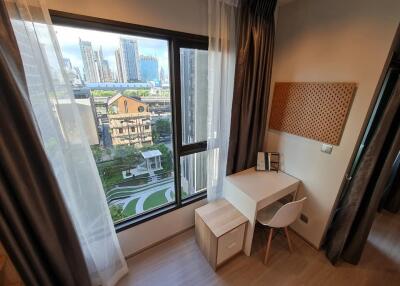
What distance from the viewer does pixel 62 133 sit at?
3.43ft

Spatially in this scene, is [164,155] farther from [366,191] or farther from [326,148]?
[366,191]

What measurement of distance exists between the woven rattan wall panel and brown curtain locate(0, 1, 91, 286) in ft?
6.84

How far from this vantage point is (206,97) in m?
1.76

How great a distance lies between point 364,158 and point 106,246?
2.31 metres

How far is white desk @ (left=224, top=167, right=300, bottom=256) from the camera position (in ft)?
5.17

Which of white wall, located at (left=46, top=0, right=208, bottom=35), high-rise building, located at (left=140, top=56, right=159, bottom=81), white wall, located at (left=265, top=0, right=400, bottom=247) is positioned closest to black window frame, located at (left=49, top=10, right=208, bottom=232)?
white wall, located at (left=46, top=0, right=208, bottom=35)

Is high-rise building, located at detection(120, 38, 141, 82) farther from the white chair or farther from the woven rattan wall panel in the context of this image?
the white chair

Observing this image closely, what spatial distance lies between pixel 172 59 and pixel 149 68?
0.22 meters

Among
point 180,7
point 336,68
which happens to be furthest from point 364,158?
point 180,7

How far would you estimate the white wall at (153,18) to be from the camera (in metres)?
1.06

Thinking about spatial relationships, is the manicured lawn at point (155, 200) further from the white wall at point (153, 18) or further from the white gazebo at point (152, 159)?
the white gazebo at point (152, 159)

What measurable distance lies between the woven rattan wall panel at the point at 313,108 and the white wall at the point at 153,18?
1.08m

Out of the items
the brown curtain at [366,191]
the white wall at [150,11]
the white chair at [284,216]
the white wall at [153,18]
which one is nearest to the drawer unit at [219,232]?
the white chair at [284,216]

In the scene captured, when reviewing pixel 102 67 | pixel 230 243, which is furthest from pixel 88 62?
pixel 230 243
